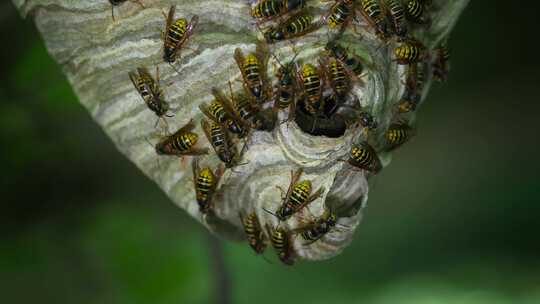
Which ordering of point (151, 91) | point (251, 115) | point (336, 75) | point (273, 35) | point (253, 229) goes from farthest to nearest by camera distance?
point (253, 229), point (151, 91), point (251, 115), point (273, 35), point (336, 75)

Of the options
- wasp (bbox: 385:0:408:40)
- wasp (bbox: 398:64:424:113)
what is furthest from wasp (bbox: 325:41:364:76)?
wasp (bbox: 398:64:424:113)

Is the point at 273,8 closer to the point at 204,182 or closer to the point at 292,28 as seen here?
the point at 292,28

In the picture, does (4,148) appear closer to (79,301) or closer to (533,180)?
(79,301)

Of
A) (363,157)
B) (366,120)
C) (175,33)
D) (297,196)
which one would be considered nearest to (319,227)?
(297,196)

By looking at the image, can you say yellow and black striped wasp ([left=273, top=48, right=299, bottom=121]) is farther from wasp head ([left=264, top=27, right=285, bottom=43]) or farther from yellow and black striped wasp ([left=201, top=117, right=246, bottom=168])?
yellow and black striped wasp ([left=201, top=117, right=246, bottom=168])

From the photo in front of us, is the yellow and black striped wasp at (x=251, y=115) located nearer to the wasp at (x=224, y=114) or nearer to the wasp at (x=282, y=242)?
the wasp at (x=224, y=114)

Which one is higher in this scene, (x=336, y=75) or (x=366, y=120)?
(x=336, y=75)
